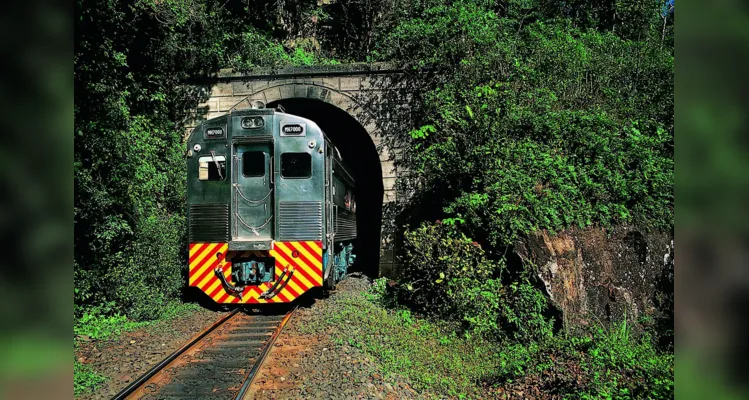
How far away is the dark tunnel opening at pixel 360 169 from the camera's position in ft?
53.9

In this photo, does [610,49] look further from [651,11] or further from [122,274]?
[122,274]

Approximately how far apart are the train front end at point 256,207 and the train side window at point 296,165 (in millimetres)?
20

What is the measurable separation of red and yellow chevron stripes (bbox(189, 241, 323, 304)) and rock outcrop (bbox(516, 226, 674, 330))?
3926 millimetres

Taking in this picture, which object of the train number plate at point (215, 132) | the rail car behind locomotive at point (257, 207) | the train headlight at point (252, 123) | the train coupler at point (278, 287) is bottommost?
the train coupler at point (278, 287)

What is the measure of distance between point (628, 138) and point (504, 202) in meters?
3.56

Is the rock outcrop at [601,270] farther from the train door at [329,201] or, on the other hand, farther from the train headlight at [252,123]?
the train headlight at [252,123]

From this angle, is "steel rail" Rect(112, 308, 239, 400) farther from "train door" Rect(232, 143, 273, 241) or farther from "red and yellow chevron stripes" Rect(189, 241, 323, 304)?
"train door" Rect(232, 143, 273, 241)

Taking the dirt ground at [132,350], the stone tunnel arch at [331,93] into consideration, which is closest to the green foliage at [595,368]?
the dirt ground at [132,350]

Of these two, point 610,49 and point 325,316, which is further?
point 610,49

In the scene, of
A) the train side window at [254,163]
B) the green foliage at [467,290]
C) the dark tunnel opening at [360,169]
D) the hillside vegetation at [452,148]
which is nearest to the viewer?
the green foliage at [467,290]

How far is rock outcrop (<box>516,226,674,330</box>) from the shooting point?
850 cm

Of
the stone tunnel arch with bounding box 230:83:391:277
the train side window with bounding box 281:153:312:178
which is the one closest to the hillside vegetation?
the stone tunnel arch with bounding box 230:83:391:277

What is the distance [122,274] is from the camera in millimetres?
8930
